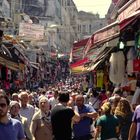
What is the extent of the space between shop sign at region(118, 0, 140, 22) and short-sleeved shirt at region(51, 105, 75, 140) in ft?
9.71

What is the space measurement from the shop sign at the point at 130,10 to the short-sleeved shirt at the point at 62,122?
2.96 metres

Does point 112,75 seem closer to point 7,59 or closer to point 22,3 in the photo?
point 7,59

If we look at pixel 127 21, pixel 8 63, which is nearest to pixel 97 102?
pixel 8 63

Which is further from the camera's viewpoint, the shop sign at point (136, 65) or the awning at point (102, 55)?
the awning at point (102, 55)

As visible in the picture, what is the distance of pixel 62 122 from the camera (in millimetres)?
8633

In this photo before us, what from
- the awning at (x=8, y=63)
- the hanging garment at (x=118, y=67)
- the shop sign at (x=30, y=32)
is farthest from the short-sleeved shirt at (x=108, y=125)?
the shop sign at (x=30, y=32)

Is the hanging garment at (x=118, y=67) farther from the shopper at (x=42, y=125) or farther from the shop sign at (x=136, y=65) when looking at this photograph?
the shopper at (x=42, y=125)

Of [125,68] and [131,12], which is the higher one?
[131,12]

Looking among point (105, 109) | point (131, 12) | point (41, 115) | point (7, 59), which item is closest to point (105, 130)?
point (105, 109)

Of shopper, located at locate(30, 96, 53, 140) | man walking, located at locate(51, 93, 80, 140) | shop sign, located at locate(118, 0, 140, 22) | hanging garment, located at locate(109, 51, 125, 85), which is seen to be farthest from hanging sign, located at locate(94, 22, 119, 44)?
man walking, located at locate(51, 93, 80, 140)

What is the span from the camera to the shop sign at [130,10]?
10.9 meters

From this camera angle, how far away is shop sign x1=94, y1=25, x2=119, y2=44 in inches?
481

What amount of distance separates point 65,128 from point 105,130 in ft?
6.34

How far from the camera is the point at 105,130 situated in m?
10.4
